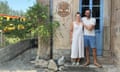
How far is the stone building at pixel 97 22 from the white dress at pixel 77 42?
1.75 feet

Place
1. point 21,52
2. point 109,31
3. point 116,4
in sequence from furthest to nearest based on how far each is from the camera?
point 21,52 → point 109,31 → point 116,4

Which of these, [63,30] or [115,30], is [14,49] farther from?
[115,30]

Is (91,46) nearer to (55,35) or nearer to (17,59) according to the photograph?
(55,35)

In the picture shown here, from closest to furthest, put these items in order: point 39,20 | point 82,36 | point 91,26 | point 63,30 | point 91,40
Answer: point 91,26 < point 91,40 < point 82,36 < point 39,20 < point 63,30

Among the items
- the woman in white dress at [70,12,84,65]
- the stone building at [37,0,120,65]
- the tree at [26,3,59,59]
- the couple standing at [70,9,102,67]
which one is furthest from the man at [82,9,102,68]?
the tree at [26,3,59,59]

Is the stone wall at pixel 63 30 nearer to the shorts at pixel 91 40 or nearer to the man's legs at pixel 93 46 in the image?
the shorts at pixel 91 40

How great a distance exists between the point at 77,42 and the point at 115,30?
1.28 metres

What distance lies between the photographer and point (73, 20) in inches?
413

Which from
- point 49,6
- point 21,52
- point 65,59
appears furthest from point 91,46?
point 21,52

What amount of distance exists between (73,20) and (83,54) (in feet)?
4.09

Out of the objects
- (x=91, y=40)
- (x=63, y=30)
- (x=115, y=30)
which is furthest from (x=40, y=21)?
(x=115, y=30)

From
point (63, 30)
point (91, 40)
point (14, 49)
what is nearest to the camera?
point (91, 40)

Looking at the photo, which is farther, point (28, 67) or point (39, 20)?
point (39, 20)

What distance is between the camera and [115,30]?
989 cm
